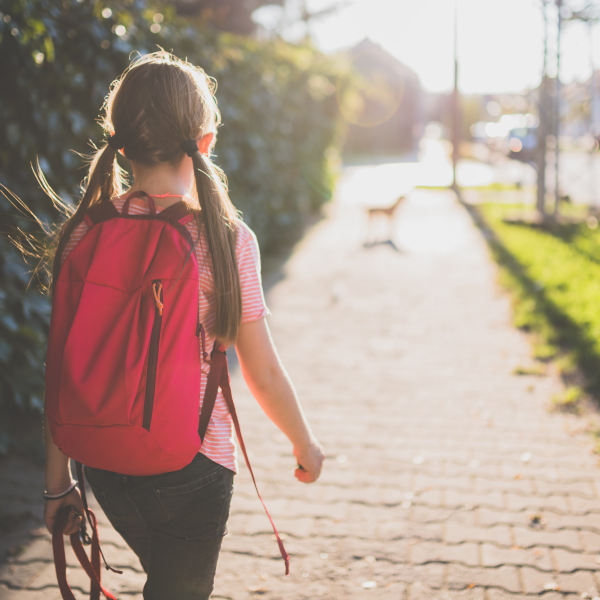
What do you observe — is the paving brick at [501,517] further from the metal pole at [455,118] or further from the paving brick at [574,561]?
the metal pole at [455,118]

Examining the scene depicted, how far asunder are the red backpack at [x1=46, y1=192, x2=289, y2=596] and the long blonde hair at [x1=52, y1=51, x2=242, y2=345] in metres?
0.10

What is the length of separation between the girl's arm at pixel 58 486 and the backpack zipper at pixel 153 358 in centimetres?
47

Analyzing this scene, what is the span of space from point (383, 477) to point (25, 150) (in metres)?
3.00

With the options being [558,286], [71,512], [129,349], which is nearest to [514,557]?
[71,512]

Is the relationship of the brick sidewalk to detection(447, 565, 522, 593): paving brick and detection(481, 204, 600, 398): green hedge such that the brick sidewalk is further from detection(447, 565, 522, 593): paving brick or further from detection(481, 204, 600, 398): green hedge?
detection(481, 204, 600, 398): green hedge

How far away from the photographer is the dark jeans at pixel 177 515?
1651 mm

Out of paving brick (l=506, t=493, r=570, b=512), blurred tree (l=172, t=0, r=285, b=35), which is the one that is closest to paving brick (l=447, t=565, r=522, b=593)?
paving brick (l=506, t=493, r=570, b=512)

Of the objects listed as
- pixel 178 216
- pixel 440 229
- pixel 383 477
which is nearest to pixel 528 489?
pixel 383 477

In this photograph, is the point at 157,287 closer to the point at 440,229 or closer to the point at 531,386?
the point at 531,386

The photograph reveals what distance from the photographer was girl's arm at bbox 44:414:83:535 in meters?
1.80

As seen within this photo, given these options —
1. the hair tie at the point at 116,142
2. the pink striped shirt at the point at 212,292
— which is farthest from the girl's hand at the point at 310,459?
the hair tie at the point at 116,142

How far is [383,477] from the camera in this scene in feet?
12.4

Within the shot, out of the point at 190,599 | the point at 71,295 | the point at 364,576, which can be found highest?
the point at 71,295

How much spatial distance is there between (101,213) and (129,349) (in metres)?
0.39
